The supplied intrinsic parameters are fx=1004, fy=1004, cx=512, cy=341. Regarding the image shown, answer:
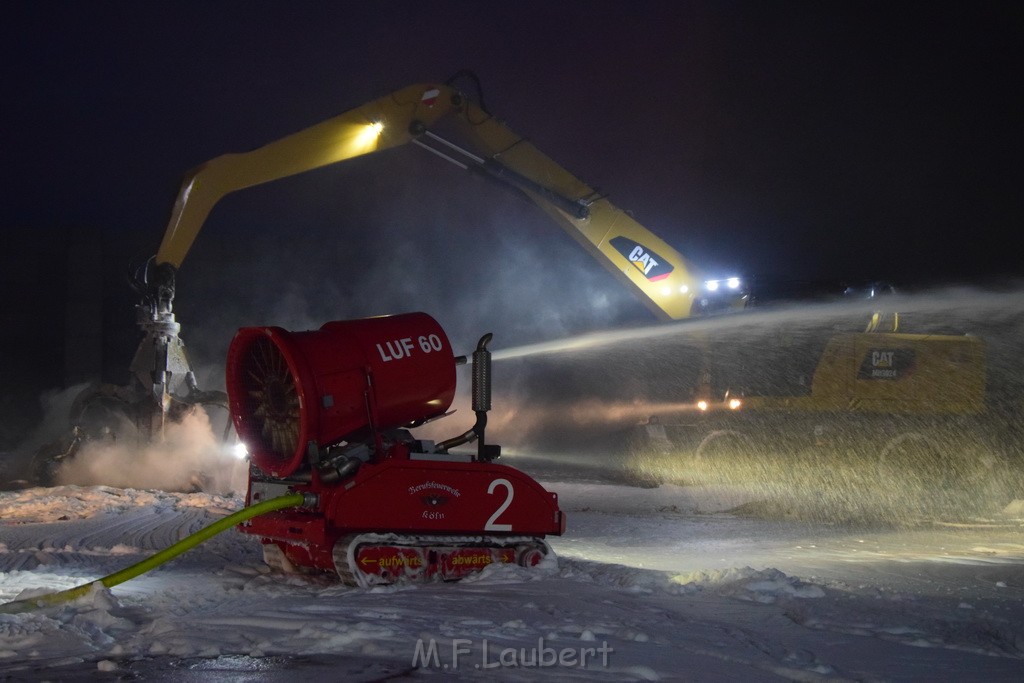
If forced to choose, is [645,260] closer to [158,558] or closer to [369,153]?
[369,153]

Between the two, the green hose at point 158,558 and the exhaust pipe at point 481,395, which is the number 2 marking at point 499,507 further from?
the green hose at point 158,558

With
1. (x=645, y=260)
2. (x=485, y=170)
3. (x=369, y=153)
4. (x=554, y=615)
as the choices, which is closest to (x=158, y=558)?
(x=554, y=615)

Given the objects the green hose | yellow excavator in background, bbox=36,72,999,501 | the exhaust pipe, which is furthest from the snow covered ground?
yellow excavator in background, bbox=36,72,999,501

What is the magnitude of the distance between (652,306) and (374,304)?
11451mm

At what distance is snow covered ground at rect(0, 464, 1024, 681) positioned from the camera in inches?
187

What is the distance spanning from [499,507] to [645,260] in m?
8.53

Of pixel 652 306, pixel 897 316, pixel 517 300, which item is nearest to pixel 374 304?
pixel 517 300

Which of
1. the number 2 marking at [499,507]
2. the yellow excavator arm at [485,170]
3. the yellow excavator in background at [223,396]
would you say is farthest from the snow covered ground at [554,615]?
the yellow excavator arm at [485,170]

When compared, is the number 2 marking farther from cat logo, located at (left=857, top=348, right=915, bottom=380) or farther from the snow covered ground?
cat logo, located at (left=857, top=348, right=915, bottom=380)

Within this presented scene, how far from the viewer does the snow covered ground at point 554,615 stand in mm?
4750

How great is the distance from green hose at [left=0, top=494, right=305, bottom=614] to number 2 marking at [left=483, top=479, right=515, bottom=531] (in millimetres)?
1403

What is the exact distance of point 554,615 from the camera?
584 cm

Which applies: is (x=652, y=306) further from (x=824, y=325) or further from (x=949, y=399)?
(x=949, y=399)

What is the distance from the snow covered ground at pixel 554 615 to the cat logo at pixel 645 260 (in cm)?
632
